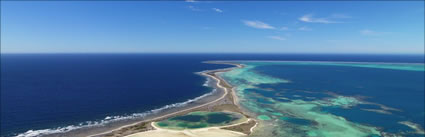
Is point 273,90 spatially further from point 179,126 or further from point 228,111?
point 179,126

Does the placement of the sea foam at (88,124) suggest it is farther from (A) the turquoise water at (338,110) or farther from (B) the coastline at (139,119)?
(A) the turquoise water at (338,110)

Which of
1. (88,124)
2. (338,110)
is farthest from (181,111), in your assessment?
(338,110)

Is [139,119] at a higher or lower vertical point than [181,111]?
lower

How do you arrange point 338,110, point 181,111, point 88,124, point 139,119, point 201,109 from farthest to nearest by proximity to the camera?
point 338,110
point 201,109
point 181,111
point 139,119
point 88,124

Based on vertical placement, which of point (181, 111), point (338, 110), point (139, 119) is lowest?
point (338, 110)

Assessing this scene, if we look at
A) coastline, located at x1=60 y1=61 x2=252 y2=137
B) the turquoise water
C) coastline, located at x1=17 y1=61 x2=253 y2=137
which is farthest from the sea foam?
the turquoise water

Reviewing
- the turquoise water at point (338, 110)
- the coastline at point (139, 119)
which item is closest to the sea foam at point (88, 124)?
the coastline at point (139, 119)

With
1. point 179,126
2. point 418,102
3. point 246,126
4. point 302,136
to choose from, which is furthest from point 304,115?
point 418,102

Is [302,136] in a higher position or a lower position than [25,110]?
lower

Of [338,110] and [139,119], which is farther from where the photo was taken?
[338,110]

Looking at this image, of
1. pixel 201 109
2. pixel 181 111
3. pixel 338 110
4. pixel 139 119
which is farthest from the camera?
pixel 338 110

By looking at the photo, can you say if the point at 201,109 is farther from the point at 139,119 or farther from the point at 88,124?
the point at 88,124
